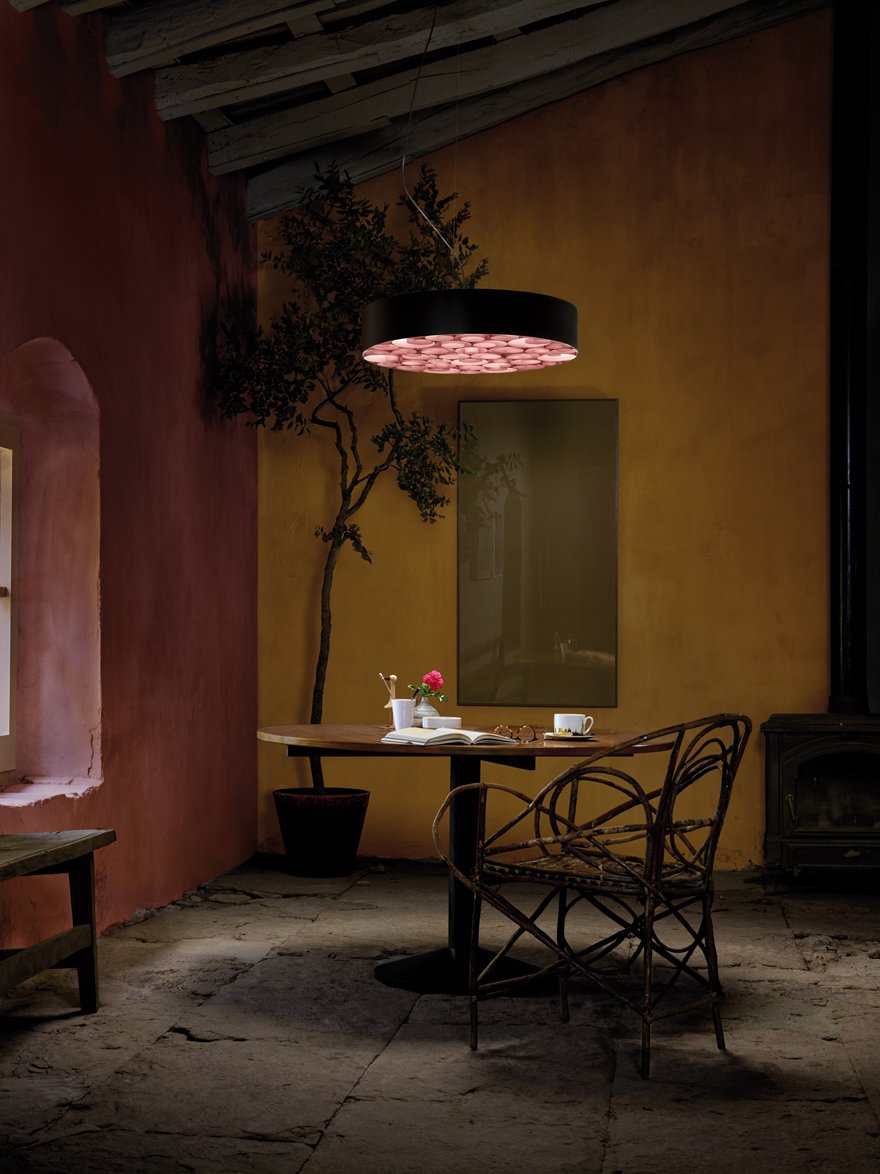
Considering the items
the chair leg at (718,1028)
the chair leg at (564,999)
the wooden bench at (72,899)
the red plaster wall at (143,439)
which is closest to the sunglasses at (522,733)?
the chair leg at (564,999)

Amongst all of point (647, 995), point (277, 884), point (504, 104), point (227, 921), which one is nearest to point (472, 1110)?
point (647, 995)

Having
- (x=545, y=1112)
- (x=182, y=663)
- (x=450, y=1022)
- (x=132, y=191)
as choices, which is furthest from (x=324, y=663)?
(x=545, y=1112)

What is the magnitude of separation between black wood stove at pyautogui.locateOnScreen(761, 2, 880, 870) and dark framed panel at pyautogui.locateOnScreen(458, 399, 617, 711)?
104 centimetres

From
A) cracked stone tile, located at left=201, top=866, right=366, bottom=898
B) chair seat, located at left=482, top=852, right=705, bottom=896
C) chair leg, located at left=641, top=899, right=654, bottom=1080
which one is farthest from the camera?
cracked stone tile, located at left=201, top=866, right=366, bottom=898

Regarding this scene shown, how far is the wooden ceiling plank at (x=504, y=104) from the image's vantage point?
6367 millimetres

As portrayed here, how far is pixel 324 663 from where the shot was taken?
20.8ft

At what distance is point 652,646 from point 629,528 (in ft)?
1.94

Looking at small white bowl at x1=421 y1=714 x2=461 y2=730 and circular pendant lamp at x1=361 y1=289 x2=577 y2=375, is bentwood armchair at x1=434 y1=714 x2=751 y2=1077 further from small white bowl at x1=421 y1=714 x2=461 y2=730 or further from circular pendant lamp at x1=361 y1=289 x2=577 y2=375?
circular pendant lamp at x1=361 y1=289 x2=577 y2=375

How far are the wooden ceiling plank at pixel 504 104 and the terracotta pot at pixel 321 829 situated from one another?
115 inches

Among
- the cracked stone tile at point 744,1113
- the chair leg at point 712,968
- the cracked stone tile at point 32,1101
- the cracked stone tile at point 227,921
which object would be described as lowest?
the cracked stone tile at point 227,921

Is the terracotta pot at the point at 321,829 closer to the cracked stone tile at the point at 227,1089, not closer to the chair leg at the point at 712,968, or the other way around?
the cracked stone tile at the point at 227,1089

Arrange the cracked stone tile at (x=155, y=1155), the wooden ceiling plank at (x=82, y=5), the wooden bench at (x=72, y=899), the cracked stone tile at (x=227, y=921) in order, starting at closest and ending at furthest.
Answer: the cracked stone tile at (x=155, y=1155) < the wooden bench at (x=72, y=899) < the wooden ceiling plank at (x=82, y=5) < the cracked stone tile at (x=227, y=921)

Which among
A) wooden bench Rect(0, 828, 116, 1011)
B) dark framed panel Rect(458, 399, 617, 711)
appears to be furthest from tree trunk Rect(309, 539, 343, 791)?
wooden bench Rect(0, 828, 116, 1011)

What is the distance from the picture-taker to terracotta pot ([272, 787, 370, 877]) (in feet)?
19.9
